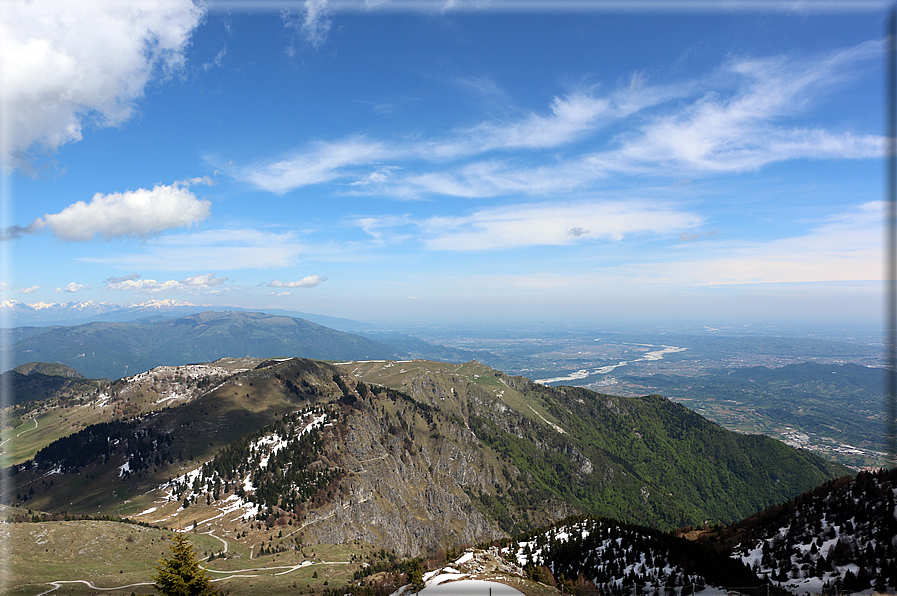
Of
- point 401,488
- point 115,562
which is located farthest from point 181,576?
point 401,488

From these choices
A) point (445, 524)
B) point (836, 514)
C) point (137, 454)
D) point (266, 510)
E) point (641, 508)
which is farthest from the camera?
point (641, 508)

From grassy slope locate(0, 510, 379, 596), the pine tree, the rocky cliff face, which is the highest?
the pine tree

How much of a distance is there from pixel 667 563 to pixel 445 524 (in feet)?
376

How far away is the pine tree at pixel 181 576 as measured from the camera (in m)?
28.4

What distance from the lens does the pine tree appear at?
2835cm

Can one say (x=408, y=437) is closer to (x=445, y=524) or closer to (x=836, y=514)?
(x=445, y=524)

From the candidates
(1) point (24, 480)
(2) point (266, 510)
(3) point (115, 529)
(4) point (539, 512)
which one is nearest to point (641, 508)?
(4) point (539, 512)

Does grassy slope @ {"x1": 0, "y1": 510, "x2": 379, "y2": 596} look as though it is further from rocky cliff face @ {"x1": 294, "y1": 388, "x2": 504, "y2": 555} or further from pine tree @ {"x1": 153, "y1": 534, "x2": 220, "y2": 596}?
pine tree @ {"x1": 153, "y1": 534, "x2": 220, "y2": 596}

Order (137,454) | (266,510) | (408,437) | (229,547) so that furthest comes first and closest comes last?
(408,437) < (137,454) < (266,510) < (229,547)

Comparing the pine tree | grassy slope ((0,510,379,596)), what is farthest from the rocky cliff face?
the pine tree

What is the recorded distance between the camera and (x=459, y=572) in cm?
3275

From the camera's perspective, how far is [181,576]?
2866 centimetres

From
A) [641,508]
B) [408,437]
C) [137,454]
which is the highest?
[137,454]

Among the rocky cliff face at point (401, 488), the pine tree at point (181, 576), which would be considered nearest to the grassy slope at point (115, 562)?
the rocky cliff face at point (401, 488)
